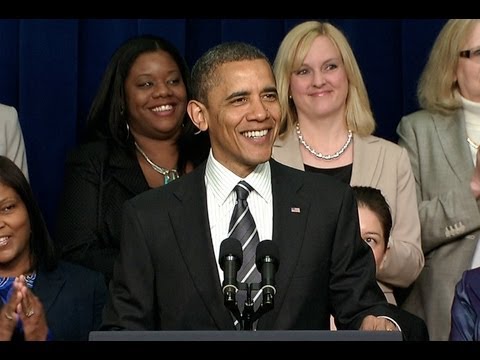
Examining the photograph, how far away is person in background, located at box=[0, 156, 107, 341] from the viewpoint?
12.7ft

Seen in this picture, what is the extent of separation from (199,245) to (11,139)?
131cm

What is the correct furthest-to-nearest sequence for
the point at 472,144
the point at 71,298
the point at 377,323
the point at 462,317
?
1. the point at 472,144
2. the point at 71,298
3. the point at 462,317
4. the point at 377,323

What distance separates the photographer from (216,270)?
327 cm

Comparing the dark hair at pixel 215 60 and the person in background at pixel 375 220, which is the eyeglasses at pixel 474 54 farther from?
the dark hair at pixel 215 60

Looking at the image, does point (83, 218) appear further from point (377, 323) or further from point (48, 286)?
point (377, 323)

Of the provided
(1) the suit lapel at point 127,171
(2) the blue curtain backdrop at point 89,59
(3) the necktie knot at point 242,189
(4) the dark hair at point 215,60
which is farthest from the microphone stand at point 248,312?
(2) the blue curtain backdrop at point 89,59

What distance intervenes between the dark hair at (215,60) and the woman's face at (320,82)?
89cm

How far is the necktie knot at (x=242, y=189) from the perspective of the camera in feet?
11.1

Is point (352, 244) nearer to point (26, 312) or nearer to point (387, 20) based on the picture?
point (26, 312)

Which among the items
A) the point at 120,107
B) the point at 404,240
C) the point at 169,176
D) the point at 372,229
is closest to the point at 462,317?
the point at 372,229

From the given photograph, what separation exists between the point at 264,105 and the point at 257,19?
5.60ft

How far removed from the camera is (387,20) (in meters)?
5.09

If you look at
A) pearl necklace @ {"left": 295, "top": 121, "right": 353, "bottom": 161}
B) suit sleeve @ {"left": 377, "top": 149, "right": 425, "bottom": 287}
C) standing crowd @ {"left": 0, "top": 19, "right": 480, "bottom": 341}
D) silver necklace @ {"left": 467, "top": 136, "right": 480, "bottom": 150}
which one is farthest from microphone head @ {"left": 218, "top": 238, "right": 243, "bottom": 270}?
silver necklace @ {"left": 467, "top": 136, "right": 480, "bottom": 150}
